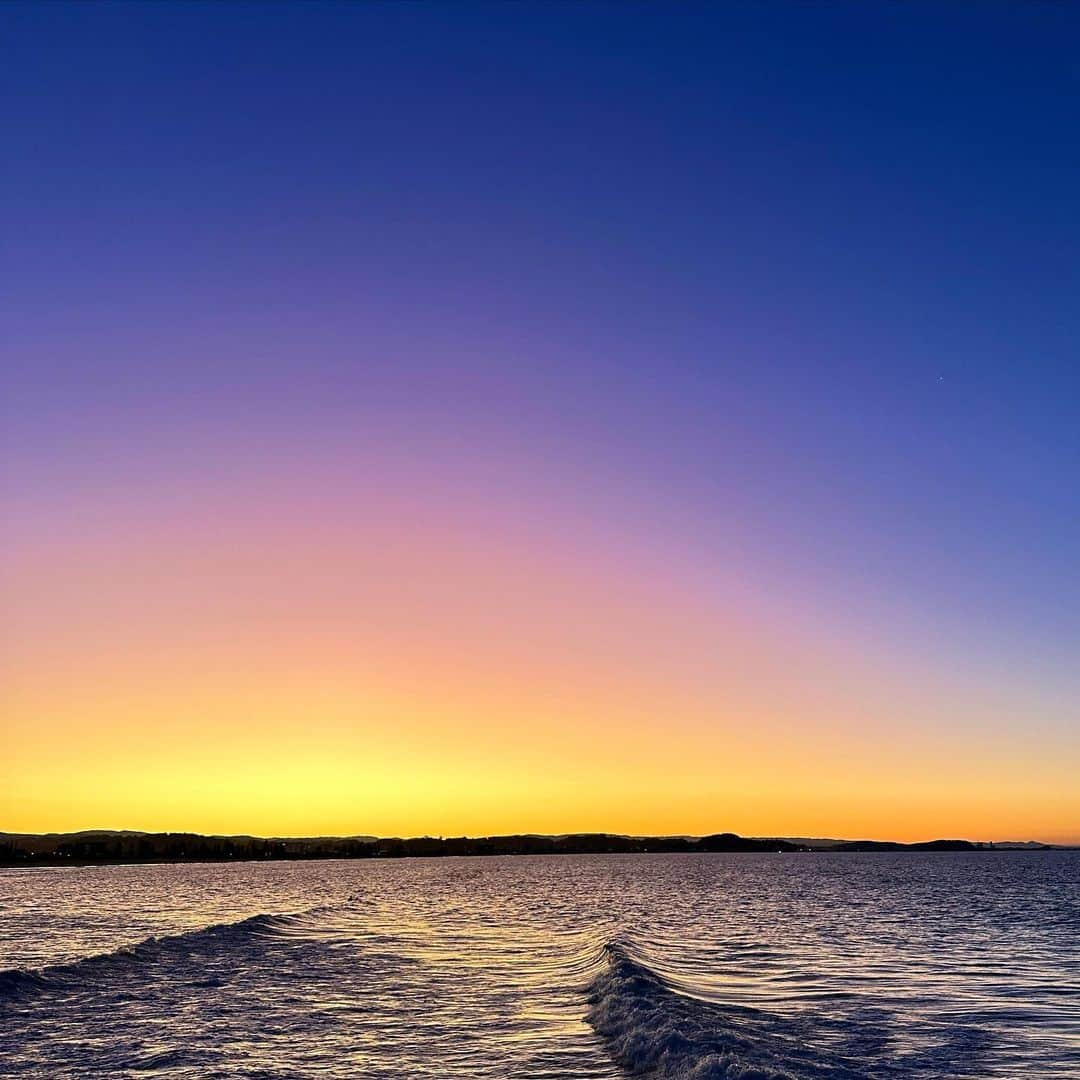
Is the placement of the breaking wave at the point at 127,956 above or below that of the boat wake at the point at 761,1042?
below

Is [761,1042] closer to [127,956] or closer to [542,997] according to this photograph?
[542,997]

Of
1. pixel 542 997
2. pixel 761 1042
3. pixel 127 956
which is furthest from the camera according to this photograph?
pixel 127 956

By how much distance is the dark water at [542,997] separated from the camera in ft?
75.7

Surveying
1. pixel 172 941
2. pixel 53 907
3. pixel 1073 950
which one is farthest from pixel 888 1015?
pixel 53 907

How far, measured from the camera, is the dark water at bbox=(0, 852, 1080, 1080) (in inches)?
908

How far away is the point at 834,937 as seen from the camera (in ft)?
174

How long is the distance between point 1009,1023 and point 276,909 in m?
63.8

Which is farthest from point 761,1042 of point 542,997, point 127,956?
point 127,956

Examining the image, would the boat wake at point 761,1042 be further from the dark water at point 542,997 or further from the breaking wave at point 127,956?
the breaking wave at point 127,956

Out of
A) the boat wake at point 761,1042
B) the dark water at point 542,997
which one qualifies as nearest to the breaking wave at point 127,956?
the dark water at point 542,997

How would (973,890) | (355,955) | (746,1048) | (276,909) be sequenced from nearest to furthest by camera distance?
(746,1048) < (355,955) < (276,909) < (973,890)

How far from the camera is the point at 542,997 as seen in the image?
109 feet

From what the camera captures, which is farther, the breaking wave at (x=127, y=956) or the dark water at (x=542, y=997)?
the breaking wave at (x=127, y=956)

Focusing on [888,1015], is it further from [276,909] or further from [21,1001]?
[276,909]
